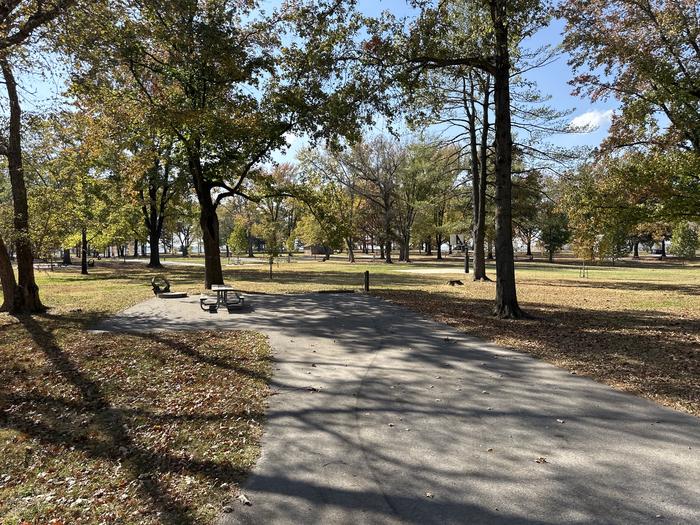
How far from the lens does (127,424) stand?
496cm

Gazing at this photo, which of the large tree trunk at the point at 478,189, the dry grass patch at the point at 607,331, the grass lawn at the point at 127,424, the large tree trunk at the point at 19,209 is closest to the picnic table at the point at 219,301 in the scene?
the grass lawn at the point at 127,424

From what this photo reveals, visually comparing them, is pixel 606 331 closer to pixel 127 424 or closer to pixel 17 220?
pixel 127 424

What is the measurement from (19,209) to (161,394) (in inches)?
352

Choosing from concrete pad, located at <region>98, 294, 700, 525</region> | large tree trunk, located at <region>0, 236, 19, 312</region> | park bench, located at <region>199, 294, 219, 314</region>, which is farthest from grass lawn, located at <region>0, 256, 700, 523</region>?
park bench, located at <region>199, 294, 219, 314</region>

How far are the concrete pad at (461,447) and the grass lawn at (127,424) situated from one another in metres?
0.39

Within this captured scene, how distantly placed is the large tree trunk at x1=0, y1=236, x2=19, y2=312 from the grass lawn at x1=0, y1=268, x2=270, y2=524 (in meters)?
2.98

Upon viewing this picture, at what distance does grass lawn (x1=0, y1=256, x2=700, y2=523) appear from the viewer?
11.7ft

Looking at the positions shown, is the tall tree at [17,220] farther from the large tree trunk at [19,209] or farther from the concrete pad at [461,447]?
the concrete pad at [461,447]

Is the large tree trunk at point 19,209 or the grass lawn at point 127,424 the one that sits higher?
the large tree trunk at point 19,209

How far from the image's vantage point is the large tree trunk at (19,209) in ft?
37.5

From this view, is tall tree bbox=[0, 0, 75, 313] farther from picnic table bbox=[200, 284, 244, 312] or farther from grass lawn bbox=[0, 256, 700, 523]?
picnic table bbox=[200, 284, 244, 312]

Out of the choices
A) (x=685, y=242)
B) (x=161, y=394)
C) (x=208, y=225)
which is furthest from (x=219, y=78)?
(x=685, y=242)

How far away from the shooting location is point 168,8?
9.18 meters

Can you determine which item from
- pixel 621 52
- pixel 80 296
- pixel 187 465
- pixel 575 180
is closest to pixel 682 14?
pixel 621 52
